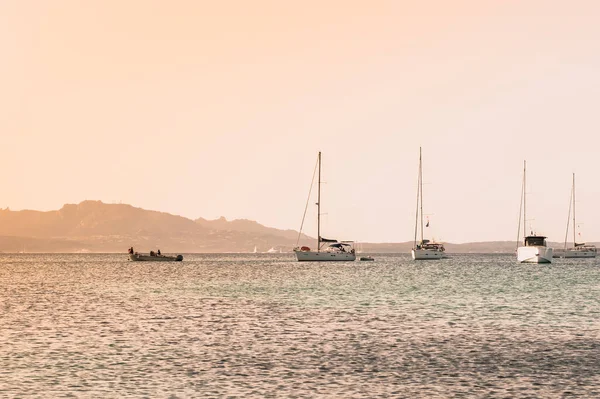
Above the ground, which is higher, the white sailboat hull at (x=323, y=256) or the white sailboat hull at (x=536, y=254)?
the white sailboat hull at (x=536, y=254)

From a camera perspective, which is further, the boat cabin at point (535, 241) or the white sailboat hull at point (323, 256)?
the white sailboat hull at point (323, 256)

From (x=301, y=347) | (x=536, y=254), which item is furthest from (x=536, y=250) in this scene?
(x=301, y=347)

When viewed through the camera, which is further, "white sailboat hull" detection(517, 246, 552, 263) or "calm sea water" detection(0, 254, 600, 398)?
"white sailboat hull" detection(517, 246, 552, 263)

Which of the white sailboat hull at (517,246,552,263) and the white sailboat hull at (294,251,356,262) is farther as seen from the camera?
the white sailboat hull at (294,251,356,262)

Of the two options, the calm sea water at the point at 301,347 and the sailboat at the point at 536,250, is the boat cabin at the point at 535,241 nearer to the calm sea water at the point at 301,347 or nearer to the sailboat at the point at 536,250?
the sailboat at the point at 536,250

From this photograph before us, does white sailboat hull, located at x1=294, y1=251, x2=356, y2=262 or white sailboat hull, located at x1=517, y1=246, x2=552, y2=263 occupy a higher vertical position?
white sailboat hull, located at x1=517, y1=246, x2=552, y2=263

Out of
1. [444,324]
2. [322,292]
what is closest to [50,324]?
[444,324]

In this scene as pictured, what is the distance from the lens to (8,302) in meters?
83.5

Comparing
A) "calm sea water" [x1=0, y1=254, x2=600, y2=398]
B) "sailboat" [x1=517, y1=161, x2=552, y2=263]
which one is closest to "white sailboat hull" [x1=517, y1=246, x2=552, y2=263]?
"sailboat" [x1=517, y1=161, x2=552, y2=263]

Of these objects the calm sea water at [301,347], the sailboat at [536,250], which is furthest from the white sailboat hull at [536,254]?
the calm sea water at [301,347]

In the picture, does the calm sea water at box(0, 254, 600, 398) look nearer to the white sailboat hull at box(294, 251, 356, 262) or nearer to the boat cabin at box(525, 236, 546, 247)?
the boat cabin at box(525, 236, 546, 247)

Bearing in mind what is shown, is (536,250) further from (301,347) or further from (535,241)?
(301,347)

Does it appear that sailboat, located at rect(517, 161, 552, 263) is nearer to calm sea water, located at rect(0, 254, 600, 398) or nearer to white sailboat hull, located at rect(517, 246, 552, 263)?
white sailboat hull, located at rect(517, 246, 552, 263)

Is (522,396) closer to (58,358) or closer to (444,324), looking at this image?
(58,358)
